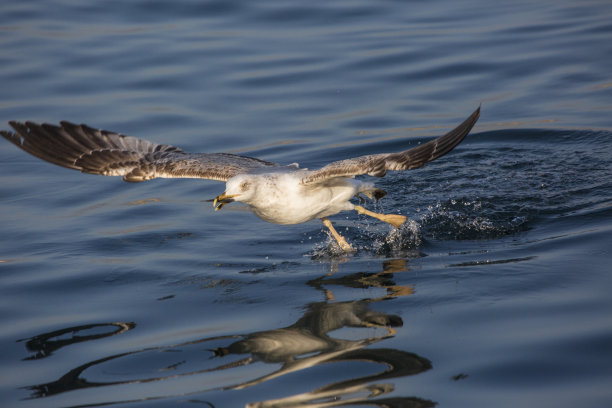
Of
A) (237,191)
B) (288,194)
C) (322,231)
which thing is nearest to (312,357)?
(237,191)

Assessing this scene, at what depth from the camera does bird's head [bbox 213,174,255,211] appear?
24.2 feet

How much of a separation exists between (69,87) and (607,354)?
1170cm

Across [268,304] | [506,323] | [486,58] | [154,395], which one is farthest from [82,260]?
[486,58]

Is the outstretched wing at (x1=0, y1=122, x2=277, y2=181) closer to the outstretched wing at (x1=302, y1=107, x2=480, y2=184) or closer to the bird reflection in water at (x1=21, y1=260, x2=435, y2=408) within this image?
the outstretched wing at (x1=302, y1=107, x2=480, y2=184)

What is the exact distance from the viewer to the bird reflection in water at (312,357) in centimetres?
542

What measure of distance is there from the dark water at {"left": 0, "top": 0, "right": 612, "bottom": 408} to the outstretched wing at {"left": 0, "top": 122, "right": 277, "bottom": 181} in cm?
83

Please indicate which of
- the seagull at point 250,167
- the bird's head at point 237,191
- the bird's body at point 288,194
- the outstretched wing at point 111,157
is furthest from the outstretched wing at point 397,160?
the outstretched wing at point 111,157

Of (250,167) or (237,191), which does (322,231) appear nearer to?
(250,167)

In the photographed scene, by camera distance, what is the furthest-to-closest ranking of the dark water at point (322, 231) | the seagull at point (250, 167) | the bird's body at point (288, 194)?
the bird's body at point (288, 194), the seagull at point (250, 167), the dark water at point (322, 231)

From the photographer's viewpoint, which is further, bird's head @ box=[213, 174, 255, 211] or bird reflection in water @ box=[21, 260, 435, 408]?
bird's head @ box=[213, 174, 255, 211]

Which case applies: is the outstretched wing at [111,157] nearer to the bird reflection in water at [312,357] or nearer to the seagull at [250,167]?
the seagull at [250,167]

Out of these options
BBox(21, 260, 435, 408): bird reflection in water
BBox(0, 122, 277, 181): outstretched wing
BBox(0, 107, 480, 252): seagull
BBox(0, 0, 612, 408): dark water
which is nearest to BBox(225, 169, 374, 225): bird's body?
BBox(0, 107, 480, 252): seagull

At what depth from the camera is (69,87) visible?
48.1 ft

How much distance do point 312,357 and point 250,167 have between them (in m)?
3.20
